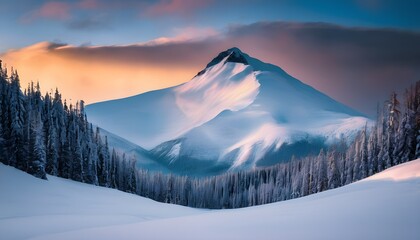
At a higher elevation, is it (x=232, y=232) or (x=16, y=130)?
(x=16, y=130)

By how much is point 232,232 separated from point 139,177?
291 feet

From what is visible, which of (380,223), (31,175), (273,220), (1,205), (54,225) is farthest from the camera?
(31,175)

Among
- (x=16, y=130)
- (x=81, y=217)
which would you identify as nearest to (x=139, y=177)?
(x=16, y=130)

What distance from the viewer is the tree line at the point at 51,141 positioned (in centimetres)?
4334

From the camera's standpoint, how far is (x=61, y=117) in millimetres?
61594

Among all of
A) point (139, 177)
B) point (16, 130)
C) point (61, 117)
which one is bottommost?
point (139, 177)

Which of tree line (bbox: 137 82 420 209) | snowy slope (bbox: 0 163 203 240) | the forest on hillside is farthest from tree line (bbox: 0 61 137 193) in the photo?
tree line (bbox: 137 82 420 209)

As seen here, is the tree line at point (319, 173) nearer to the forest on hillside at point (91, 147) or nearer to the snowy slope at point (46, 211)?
the forest on hillside at point (91, 147)

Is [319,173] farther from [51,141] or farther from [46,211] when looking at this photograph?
[46,211]

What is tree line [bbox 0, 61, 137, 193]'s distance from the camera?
43.3 metres

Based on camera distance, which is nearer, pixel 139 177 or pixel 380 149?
pixel 380 149

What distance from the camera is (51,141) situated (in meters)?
54.0

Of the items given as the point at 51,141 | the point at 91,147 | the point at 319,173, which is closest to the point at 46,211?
the point at 51,141

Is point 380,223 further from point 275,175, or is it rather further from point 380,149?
point 275,175
